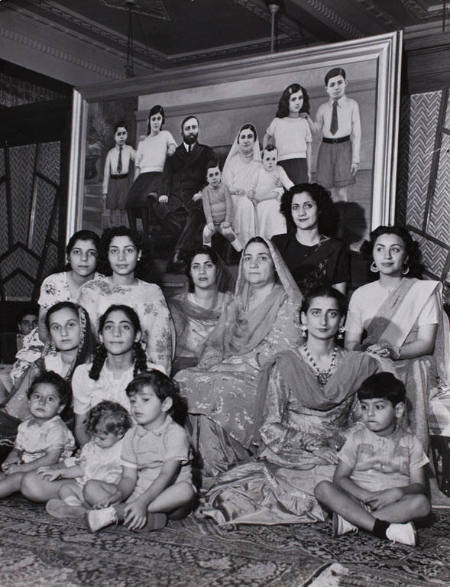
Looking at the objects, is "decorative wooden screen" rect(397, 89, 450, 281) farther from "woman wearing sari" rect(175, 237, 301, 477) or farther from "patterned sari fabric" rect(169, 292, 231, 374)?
"patterned sari fabric" rect(169, 292, 231, 374)

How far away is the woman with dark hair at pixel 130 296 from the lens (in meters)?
4.54

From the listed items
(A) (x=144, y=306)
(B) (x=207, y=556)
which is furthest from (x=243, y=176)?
(B) (x=207, y=556)

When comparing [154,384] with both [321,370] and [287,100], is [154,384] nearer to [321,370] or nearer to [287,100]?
[321,370]

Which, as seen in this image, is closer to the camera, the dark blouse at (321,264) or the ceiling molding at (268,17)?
the dark blouse at (321,264)

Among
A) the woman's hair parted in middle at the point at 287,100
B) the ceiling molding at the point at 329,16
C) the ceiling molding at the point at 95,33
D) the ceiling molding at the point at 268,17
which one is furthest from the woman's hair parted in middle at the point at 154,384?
the ceiling molding at the point at 95,33

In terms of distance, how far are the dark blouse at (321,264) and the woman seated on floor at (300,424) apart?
1114 millimetres

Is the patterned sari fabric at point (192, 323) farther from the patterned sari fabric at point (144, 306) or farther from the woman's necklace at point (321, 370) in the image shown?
the woman's necklace at point (321, 370)

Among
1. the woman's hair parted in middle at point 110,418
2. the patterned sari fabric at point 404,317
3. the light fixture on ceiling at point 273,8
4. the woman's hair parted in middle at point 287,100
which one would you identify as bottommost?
the woman's hair parted in middle at point 110,418

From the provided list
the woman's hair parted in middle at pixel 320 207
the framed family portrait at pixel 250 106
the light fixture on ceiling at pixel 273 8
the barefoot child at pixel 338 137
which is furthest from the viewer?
the light fixture on ceiling at pixel 273 8

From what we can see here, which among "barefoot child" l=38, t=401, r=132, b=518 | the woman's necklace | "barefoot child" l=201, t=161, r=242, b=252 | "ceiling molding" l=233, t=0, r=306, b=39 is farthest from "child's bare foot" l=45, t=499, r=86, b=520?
"ceiling molding" l=233, t=0, r=306, b=39

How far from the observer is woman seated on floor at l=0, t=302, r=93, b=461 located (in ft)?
13.6

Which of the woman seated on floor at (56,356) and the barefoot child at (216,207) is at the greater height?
the barefoot child at (216,207)

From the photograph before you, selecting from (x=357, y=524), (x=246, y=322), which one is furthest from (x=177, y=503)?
(x=246, y=322)

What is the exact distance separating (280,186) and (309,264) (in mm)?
860
